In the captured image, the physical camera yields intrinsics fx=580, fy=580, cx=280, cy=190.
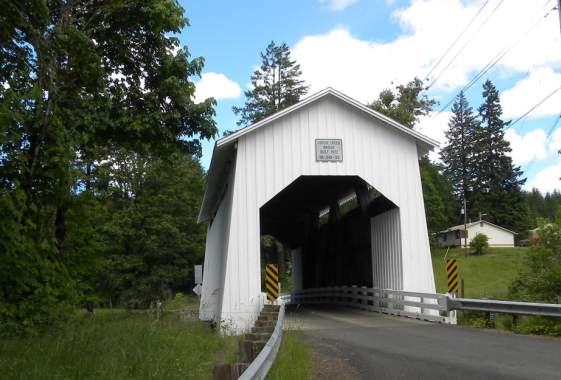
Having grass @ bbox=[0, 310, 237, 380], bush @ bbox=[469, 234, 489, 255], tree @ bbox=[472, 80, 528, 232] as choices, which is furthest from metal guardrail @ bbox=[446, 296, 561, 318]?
tree @ bbox=[472, 80, 528, 232]

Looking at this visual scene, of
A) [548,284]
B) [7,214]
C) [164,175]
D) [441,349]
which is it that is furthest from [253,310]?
[164,175]

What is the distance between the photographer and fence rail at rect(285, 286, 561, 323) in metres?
10.8

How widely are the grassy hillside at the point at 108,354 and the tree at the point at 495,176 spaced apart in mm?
67447

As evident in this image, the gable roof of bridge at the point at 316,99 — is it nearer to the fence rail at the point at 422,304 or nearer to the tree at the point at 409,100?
the fence rail at the point at 422,304

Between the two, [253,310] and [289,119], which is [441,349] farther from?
[289,119]

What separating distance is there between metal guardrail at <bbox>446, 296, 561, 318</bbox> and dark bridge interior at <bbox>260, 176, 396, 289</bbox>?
3.76 meters

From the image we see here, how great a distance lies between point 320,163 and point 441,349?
24.0 ft

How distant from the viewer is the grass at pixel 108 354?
580cm

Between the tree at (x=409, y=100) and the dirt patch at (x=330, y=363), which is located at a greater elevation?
the tree at (x=409, y=100)

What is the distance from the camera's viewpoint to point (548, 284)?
1393 centimetres

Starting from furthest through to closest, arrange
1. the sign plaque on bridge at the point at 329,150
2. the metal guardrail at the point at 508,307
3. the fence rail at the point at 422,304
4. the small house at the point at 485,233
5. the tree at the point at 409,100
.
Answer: the small house at the point at 485,233
the tree at the point at 409,100
the sign plaque on bridge at the point at 329,150
the fence rail at the point at 422,304
the metal guardrail at the point at 508,307

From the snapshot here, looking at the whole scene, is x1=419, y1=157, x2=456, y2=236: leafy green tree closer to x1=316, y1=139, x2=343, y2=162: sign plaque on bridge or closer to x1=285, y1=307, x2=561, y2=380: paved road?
x1=316, y1=139, x2=343, y2=162: sign plaque on bridge

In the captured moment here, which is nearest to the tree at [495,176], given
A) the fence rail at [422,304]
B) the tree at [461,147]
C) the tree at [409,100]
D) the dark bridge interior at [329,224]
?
the tree at [461,147]

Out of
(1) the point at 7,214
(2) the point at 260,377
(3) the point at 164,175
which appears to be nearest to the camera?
(2) the point at 260,377
